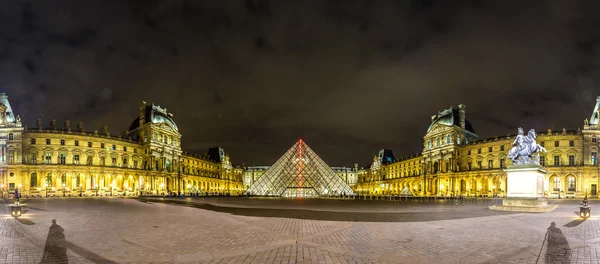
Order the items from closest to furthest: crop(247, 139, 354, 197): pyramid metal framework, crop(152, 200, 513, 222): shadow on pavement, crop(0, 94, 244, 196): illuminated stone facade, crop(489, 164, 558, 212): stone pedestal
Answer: crop(152, 200, 513, 222): shadow on pavement < crop(489, 164, 558, 212): stone pedestal < crop(0, 94, 244, 196): illuminated stone facade < crop(247, 139, 354, 197): pyramid metal framework

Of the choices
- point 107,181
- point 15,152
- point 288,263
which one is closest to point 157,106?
point 107,181

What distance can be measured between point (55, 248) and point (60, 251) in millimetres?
425

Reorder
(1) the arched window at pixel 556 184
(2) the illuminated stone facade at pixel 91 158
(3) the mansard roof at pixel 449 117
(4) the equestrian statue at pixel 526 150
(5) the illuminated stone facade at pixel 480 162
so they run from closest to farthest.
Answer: (4) the equestrian statue at pixel 526 150 → (2) the illuminated stone facade at pixel 91 158 → (5) the illuminated stone facade at pixel 480 162 → (1) the arched window at pixel 556 184 → (3) the mansard roof at pixel 449 117

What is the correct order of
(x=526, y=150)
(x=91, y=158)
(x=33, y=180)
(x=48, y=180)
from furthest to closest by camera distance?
(x=91, y=158) < (x=48, y=180) < (x=33, y=180) < (x=526, y=150)

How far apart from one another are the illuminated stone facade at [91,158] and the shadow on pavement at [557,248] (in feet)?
166

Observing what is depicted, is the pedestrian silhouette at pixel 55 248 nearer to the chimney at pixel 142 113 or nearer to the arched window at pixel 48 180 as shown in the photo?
Answer: the arched window at pixel 48 180

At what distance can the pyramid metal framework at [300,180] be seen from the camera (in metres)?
51.1

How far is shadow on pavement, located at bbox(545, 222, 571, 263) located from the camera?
19.4 ft

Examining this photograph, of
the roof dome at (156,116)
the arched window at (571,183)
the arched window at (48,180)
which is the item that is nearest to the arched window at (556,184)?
the arched window at (571,183)

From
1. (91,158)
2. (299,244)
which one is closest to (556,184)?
(299,244)

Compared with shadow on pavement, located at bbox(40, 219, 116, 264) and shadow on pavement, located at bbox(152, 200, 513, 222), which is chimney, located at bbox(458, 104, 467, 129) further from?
shadow on pavement, located at bbox(40, 219, 116, 264)

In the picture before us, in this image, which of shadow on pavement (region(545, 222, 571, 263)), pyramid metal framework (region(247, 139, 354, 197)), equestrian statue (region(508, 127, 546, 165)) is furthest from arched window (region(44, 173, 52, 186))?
shadow on pavement (region(545, 222, 571, 263))

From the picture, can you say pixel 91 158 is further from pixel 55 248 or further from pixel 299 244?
pixel 299 244

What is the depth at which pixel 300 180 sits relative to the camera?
5325 centimetres
